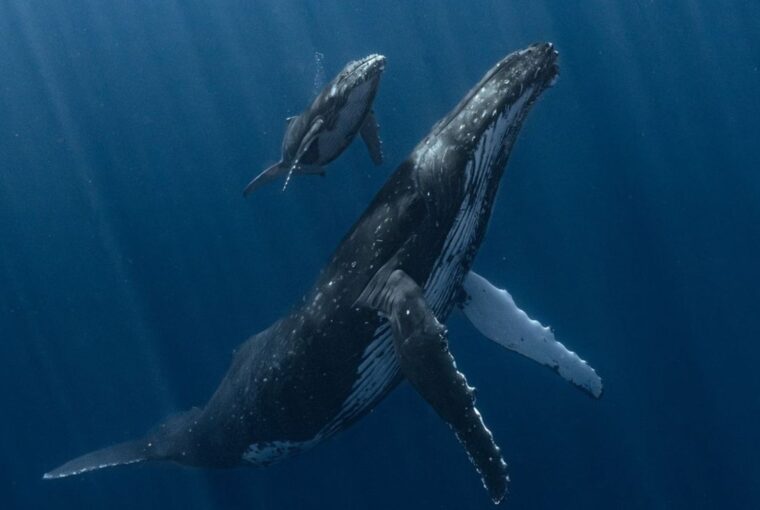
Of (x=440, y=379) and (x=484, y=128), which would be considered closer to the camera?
(x=440, y=379)

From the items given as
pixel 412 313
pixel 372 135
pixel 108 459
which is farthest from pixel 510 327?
pixel 108 459

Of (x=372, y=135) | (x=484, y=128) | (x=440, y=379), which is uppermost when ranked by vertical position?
(x=484, y=128)

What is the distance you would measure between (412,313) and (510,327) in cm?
295

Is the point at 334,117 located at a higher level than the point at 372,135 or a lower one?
higher

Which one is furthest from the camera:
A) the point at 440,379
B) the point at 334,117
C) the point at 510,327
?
the point at 334,117

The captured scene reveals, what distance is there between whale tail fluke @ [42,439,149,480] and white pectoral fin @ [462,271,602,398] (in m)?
5.51

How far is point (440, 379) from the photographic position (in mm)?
5266

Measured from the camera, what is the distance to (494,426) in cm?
1340

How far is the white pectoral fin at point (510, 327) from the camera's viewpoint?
26.0ft

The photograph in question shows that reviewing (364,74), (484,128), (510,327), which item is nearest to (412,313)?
(484,128)

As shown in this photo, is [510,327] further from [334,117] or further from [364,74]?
[364,74]

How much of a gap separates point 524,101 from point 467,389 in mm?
2515

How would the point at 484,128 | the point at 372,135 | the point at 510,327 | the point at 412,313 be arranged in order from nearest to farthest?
the point at 412,313, the point at 484,128, the point at 510,327, the point at 372,135

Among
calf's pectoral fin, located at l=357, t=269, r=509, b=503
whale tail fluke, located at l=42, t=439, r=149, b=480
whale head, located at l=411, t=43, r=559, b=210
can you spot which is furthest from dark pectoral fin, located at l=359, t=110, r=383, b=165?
whale tail fluke, located at l=42, t=439, r=149, b=480
